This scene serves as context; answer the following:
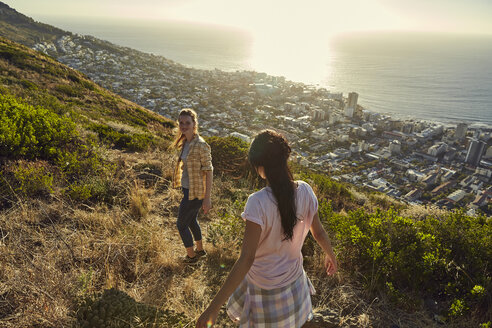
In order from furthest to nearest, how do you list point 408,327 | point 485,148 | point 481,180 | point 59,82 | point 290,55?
point 290,55
point 485,148
point 481,180
point 59,82
point 408,327

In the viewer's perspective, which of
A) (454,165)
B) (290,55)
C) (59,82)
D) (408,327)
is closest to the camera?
(408,327)

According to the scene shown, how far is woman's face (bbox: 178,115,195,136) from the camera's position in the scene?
273cm

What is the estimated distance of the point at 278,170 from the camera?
131 cm

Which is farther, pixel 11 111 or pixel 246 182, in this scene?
pixel 246 182

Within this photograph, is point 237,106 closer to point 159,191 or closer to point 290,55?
point 159,191

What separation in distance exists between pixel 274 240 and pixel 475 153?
29189 millimetres

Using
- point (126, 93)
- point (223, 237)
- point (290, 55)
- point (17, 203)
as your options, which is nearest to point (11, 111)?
point (17, 203)

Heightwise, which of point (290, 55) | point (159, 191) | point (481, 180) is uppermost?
point (290, 55)

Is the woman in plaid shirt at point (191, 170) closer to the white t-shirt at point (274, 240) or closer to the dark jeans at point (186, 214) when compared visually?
the dark jeans at point (186, 214)

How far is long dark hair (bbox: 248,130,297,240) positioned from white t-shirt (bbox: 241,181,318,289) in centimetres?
3

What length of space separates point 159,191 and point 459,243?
420 cm

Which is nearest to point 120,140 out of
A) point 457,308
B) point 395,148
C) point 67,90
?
point 457,308

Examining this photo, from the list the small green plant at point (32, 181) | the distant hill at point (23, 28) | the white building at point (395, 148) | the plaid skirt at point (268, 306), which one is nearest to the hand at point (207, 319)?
the plaid skirt at point (268, 306)

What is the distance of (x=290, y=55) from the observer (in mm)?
109625
